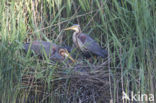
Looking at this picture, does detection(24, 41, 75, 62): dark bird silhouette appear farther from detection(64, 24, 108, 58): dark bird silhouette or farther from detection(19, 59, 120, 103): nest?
detection(19, 59, 120, 103): nest

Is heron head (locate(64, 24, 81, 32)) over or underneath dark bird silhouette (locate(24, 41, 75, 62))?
over

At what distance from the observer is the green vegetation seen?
3381 millimetres

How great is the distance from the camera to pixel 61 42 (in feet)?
13.4

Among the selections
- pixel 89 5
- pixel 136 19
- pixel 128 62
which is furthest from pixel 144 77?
pixel 89 5

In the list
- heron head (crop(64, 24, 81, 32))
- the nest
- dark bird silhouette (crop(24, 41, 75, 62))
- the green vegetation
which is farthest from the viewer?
heron head (crop(64, 24, 81, 32))

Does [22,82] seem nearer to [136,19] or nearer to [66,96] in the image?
[66,96]

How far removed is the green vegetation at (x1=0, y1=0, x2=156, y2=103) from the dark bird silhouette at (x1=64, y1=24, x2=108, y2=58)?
7 centimetres

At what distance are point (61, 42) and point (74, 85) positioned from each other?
2.05 feet

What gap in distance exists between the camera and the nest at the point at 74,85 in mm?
3611

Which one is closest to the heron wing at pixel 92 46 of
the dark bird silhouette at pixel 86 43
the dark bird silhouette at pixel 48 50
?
the dark bird silhouette at pixel 86 43

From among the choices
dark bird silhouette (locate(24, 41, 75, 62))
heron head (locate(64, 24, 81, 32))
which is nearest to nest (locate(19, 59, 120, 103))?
dark bird silhouette (locate(24, 41, 75, 62))

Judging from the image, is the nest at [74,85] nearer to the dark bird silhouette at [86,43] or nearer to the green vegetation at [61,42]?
the green vegetation at [61,42]

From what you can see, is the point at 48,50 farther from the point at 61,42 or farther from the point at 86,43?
the point at 86,43

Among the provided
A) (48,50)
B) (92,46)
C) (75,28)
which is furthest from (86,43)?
(48,50)
